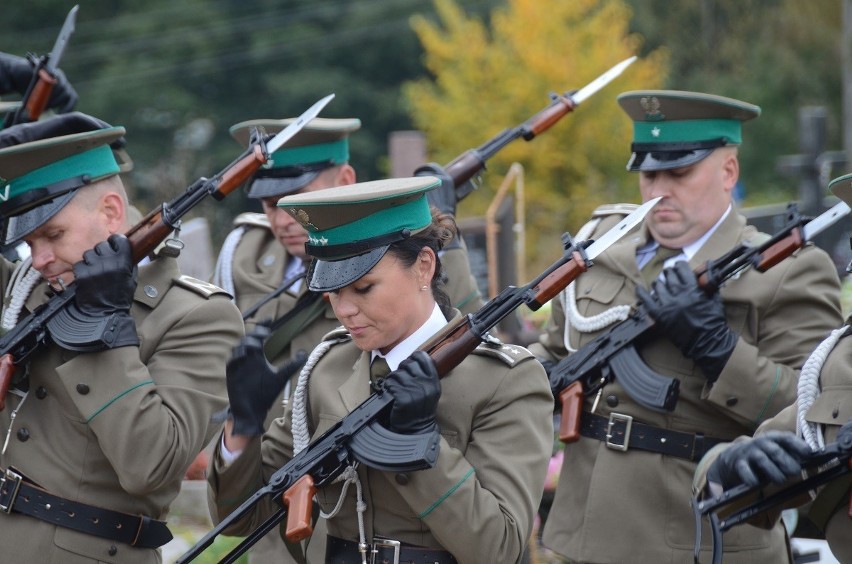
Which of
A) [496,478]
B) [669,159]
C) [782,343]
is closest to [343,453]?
[496,478]

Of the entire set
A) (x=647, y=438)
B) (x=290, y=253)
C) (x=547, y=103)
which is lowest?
(x=547, y=103)

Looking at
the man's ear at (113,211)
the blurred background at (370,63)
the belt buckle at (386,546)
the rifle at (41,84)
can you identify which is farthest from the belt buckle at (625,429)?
the blurred background at (370,63)

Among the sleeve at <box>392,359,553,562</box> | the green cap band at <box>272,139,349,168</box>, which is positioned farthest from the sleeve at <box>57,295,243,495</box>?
the green cap band at <box>272,139,349,168</box>

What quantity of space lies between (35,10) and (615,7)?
1869cm

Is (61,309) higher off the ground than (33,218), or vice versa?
(33,218)

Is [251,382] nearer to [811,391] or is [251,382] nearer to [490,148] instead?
[811,391]

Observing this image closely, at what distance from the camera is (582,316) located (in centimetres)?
533

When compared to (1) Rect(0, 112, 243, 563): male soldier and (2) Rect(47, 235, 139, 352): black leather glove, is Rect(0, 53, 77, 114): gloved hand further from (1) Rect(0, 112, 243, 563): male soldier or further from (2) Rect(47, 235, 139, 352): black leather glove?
(2) Rect(47, 235, 139, 352): black leather glove

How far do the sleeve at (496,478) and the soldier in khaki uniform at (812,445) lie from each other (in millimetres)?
487

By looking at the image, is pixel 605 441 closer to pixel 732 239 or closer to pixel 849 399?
pixel 732 239

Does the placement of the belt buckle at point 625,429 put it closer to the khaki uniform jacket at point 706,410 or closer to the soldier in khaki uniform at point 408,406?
the khaki uniform jacket at point 706,410

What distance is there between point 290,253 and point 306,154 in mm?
441

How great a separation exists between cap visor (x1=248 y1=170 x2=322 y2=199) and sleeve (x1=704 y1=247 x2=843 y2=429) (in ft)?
6.39

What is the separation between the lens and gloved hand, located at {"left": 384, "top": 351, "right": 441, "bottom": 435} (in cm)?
362
